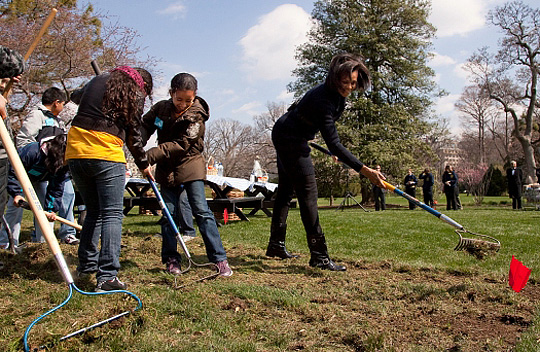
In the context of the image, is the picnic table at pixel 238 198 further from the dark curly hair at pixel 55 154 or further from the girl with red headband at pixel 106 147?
the girl with red headband at pixel 106 147

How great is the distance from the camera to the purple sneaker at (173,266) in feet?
11.9

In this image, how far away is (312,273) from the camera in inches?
147

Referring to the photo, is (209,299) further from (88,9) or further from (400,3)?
(400,3)

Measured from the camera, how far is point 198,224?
368 centimetres

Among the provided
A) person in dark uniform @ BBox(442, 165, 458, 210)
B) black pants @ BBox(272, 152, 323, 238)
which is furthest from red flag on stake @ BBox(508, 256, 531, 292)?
person in dark uniform @ BBox(442, 165, 458, 210)

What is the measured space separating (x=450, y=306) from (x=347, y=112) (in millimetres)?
19808

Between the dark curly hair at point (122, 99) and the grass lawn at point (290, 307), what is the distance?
1.21 meters

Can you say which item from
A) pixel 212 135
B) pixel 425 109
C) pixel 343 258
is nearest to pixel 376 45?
pixel 425 109

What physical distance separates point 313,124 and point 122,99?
5.48 feet

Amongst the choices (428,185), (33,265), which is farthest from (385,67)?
(33,265)

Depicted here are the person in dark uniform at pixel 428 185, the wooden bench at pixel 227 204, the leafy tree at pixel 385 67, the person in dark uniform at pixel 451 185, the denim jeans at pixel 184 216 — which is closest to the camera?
the denim jeans at pixel 184 216

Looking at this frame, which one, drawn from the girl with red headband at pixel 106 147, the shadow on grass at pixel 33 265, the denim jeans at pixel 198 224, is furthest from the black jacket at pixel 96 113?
the shadow on grass at pixel 33 265

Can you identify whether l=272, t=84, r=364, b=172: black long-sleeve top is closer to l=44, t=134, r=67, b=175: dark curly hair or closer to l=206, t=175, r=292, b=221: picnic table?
l=44, t=134, r=67, b=175: dark curly hair

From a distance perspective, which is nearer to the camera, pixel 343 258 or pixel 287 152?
pixel 287 152
